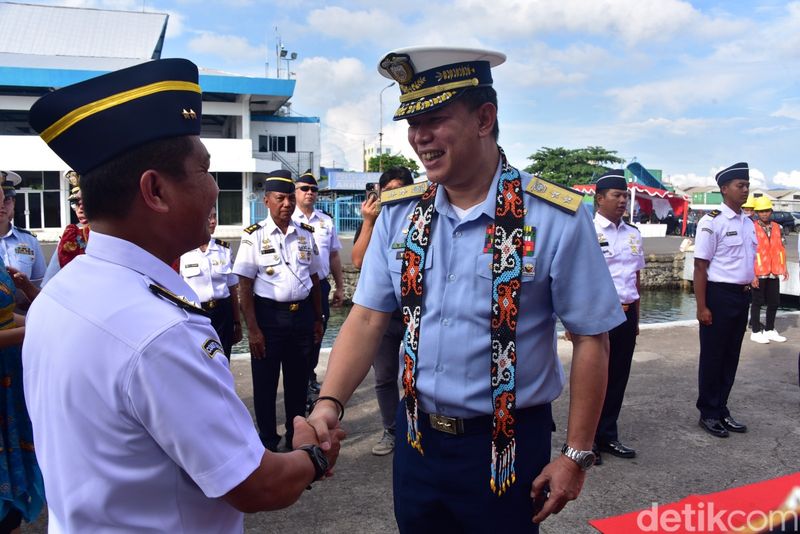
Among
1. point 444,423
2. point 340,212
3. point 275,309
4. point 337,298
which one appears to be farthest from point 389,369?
point 340,212

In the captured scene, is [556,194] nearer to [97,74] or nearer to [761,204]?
[761,204]

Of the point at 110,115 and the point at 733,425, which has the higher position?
the point at 110,115

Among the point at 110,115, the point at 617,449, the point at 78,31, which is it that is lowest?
the point at 617,449

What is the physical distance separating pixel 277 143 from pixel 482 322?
107ft

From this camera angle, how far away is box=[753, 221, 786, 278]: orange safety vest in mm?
7723

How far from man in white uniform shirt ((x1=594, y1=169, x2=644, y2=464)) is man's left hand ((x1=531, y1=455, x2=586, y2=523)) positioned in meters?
2.60

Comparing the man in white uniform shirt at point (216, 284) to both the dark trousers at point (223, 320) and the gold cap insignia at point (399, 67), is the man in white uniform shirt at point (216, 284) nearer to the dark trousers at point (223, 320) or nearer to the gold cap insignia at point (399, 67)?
the dark trousers at point (223, 320)

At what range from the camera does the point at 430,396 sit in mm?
1980

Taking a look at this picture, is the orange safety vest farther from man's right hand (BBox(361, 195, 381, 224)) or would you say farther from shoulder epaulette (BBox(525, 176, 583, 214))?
shoulder epaulette (BBox(525, 176, 583, 214))

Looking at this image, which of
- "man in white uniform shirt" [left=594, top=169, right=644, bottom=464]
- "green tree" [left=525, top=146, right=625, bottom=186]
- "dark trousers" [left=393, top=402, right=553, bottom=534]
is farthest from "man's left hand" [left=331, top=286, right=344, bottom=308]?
"green tree" [left=525, top=146, right=625, bottom=186]

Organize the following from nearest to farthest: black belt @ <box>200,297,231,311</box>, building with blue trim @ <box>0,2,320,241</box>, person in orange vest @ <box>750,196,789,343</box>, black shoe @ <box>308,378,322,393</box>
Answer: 1. black belt @ <box>200,297,231,311</box>
2. black shoe @ <box>308,378,322,393</box>
3. person in orange vest @ <box>750,196,789,343</box>
4. building with blue trim @ <box>0,2,320,241</box>

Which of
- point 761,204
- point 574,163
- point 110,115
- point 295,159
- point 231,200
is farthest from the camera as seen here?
point 574,163

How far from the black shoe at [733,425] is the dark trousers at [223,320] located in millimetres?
3970

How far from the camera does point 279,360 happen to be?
4.39m
